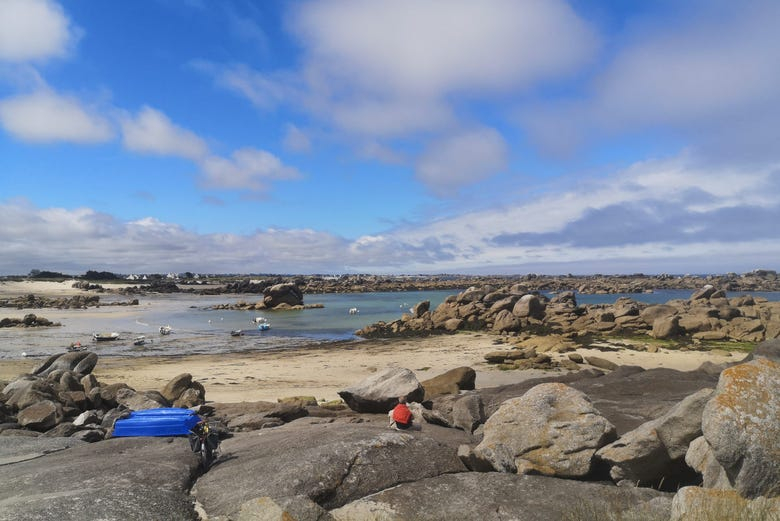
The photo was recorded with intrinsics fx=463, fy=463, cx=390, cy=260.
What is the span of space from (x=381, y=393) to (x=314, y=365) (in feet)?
56.3

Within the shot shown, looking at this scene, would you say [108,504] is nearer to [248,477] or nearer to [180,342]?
[248,477]

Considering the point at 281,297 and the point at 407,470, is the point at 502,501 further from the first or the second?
the point at 281,297

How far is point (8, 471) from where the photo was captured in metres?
8.98

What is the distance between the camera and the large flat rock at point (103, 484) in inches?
265

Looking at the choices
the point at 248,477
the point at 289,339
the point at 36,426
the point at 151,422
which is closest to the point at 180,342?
the point at 289,339

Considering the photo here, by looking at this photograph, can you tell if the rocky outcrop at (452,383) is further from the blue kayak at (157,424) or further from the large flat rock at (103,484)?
the large flat rock at (103,484)

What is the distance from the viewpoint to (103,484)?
774 centimetres

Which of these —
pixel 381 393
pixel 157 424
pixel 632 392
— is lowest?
pixel 632 392

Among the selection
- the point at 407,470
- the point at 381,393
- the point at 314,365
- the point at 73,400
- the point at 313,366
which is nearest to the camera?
the point at 407,470

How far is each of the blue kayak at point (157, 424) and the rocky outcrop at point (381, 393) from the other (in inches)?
193

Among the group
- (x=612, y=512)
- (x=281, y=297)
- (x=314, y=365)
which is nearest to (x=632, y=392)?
(x=612, y=512)

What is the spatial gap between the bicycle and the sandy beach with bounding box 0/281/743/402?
38.3ft

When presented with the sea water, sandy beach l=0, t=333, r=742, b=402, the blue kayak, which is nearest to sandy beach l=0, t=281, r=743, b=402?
sandy beach l=0, t=333, r=742, b=402

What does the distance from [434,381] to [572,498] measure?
12.2m
